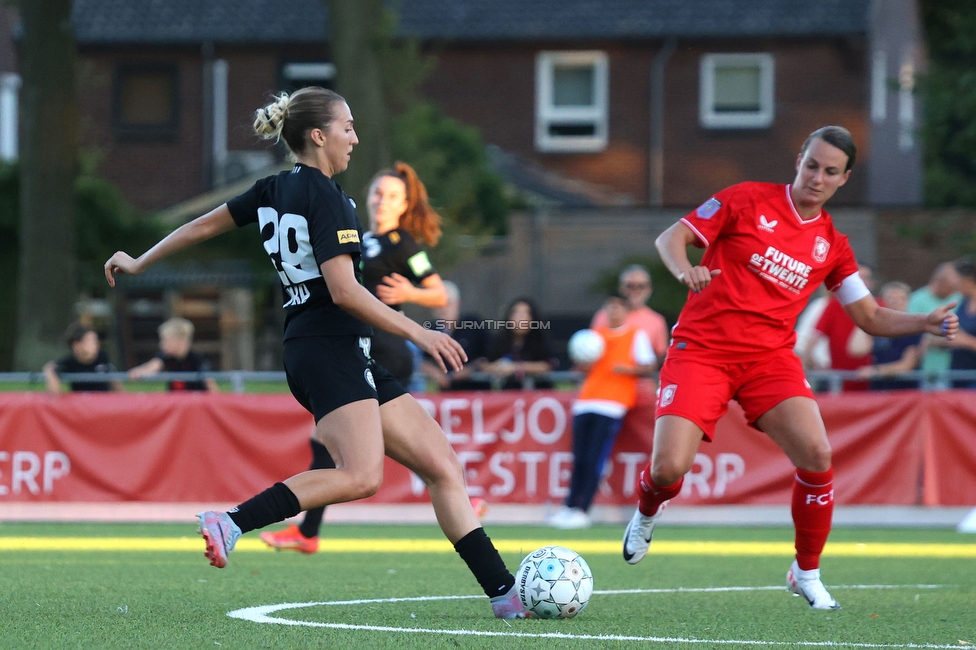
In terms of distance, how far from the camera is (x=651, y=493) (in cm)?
730

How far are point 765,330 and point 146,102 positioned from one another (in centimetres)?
2867

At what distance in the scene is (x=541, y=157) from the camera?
33.5m

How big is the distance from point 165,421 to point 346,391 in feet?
24.9

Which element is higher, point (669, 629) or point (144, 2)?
point (144, 2)

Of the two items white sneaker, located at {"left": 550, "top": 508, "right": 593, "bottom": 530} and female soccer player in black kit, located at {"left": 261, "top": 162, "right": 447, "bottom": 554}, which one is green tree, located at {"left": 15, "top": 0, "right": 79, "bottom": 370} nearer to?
white sneaker, located at {"left": 550, "top": 508, "right": 593, "bottom": 530}

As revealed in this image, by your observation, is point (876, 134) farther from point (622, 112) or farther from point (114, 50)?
point (114, 50)

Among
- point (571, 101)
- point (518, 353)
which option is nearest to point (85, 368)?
point (518, 353)

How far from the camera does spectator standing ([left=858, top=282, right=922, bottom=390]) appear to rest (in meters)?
13.1

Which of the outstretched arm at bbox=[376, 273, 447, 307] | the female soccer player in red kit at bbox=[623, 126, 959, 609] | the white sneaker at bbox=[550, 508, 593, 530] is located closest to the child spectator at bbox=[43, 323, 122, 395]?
the white sneaker at bbox=[550, 508, 593, 530]

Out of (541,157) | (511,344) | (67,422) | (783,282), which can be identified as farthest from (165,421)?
(541,157)

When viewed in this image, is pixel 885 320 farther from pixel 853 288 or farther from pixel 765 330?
pixel 765 330

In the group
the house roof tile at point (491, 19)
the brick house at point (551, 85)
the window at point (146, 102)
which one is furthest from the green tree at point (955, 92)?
the window at point (146, 102)

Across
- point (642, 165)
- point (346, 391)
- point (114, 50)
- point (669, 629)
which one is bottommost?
point (669, 629)

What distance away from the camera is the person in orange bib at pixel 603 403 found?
41.3 feet
